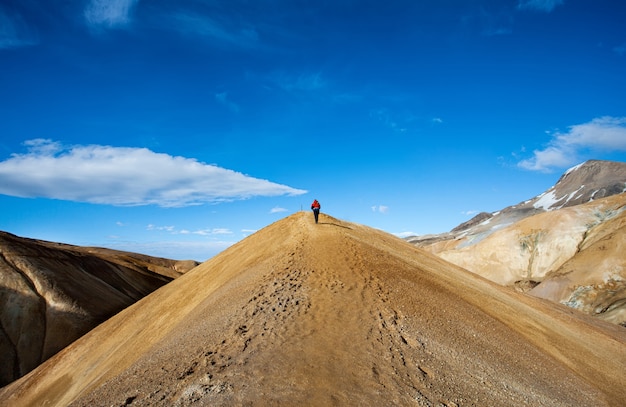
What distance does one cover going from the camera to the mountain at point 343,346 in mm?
9023

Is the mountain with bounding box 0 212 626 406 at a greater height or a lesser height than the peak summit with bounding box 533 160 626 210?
lesser

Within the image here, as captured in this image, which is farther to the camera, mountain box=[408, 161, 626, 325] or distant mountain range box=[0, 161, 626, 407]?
mountain box=[408, 161, 626, 325]

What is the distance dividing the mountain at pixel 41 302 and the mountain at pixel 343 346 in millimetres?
24678

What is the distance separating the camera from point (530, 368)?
13.4m

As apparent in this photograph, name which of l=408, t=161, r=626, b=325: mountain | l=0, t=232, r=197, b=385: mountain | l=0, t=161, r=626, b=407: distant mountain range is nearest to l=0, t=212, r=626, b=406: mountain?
l=0, t=161, r=626, b=407: distant mountain range

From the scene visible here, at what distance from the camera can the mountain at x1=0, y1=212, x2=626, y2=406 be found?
9.02 metres

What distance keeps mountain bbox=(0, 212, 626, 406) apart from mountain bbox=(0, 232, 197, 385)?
2468 centimetres

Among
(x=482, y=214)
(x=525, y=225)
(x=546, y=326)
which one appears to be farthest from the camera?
(x=482, y=214)

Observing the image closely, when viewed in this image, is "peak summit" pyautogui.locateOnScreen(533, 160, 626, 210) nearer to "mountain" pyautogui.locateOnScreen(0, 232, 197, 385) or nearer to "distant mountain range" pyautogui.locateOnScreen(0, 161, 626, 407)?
"distant mountain range" pyautogui.locateOnScreen(0, 161, 626, 407)

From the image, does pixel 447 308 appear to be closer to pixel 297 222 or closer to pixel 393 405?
pixel 393 405

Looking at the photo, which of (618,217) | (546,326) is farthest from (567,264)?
(546,326)

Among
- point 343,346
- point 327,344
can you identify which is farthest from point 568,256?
point 327,344

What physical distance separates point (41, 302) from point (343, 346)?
160 ft

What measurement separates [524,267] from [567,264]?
372 inches
